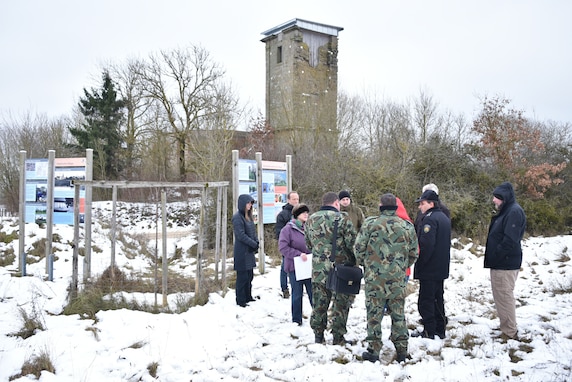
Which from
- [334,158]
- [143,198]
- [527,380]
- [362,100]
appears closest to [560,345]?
[527,380]

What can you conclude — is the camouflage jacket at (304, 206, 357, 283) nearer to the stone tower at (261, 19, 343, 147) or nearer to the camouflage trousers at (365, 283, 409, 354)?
the camouflage trousers at (365, 283, 409, 354)

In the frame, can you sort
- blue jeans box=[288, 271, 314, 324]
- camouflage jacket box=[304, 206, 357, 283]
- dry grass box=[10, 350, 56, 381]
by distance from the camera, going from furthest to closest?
blue jeans box=[288, 271, 314, 324] → camouflage jacket box=[304, 206, 357, 283] → dry grass box=[10, 350, 56, 381]

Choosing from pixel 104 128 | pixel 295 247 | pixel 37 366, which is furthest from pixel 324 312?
pixel 104 128

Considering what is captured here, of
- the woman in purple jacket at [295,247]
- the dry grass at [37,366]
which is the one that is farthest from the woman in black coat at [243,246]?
the dry grass at [37,366]

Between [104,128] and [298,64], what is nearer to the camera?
[104,128]

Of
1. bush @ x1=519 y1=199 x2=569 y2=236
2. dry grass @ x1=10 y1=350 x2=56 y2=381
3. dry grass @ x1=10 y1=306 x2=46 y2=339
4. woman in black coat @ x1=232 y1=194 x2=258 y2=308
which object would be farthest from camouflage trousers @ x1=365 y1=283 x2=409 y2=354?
bush @ x1=519 y1=199 x2=569 y2=236

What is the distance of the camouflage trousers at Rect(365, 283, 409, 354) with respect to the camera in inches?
186

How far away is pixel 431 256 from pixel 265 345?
7.95ft

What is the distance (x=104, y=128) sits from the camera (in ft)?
90.3

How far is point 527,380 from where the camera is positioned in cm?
427

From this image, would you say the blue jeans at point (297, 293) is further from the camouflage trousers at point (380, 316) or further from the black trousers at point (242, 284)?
the camouflage trousers at point (380, 316)

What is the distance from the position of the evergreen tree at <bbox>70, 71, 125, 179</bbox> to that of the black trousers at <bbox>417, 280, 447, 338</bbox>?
25.2 m

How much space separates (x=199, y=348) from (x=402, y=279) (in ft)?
8.75

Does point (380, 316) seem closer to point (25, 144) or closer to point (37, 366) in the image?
point (37, 366)
